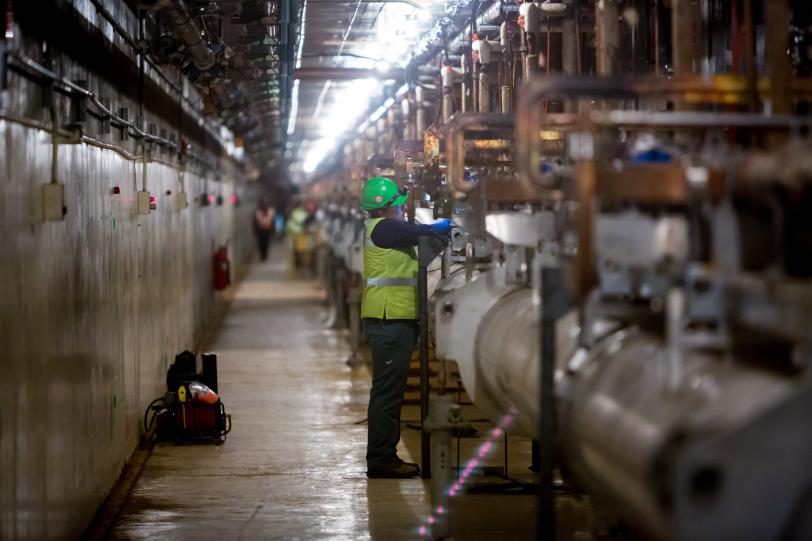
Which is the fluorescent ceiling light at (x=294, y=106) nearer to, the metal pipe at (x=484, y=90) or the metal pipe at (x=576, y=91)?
the metal pipe at (x=484, y=90)

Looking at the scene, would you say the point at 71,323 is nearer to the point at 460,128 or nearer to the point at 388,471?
the point at 460,128

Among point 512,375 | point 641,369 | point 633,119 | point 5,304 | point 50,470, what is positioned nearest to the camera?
point 641,369

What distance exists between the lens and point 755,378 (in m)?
3.28

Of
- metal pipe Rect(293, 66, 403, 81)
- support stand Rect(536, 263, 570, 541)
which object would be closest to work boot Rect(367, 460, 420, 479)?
support stand Rect(536, 263, 570, 541)

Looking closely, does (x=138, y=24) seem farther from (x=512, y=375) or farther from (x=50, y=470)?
(x=512, y=375)

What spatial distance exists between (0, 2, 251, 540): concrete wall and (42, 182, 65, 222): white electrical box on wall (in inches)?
2.4

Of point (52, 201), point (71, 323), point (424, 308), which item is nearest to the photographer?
point (52, 201)

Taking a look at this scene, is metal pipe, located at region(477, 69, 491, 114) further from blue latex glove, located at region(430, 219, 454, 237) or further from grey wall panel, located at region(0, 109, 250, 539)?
grey wall panel, located at region(0, 109, 250, 539)

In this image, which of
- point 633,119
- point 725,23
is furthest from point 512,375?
point 725,23

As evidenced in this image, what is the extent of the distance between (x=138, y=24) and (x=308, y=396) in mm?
3901

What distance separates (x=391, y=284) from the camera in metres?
8.00

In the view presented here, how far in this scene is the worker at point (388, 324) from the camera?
798cm

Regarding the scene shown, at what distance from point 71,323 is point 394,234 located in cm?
249

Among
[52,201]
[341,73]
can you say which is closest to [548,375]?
[52,201]
